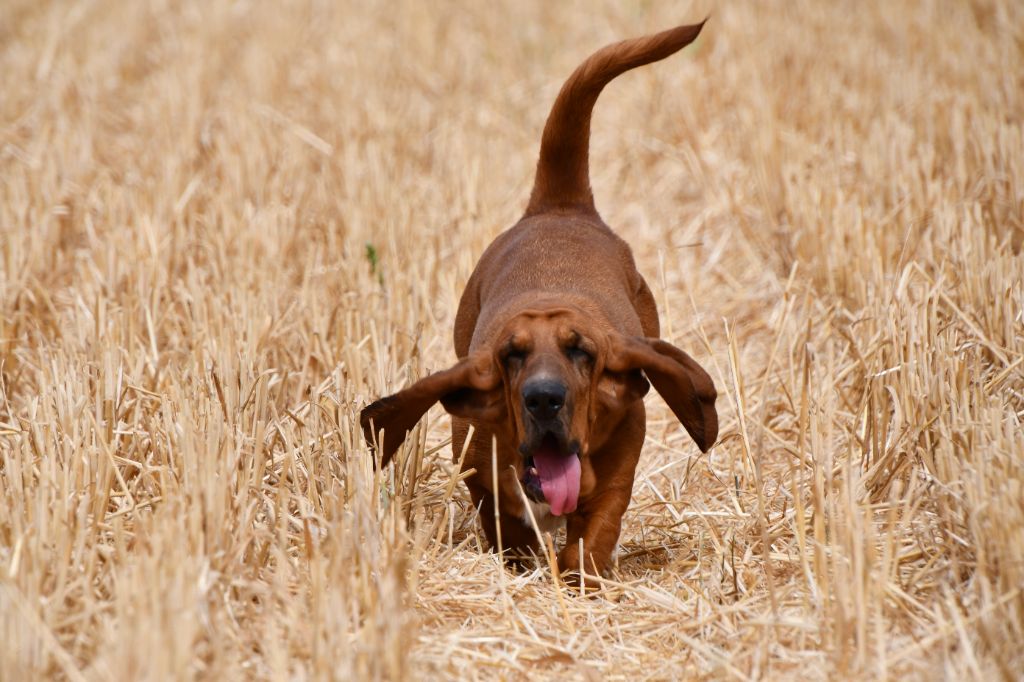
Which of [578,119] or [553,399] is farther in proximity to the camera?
[578,119]

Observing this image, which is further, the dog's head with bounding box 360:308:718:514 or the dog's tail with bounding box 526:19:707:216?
the dog's tail with bounding box 526:19:707:216

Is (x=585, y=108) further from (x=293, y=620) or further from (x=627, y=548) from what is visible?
(x=293, y=620)

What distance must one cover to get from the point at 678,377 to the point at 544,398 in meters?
0.49

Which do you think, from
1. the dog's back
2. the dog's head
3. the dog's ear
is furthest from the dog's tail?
the dog's ear

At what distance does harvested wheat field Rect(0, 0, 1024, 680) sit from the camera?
3219 millimetres

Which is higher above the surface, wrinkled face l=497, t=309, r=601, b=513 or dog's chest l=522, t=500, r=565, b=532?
wrinkled face l=497, t=309, r=601, b=513

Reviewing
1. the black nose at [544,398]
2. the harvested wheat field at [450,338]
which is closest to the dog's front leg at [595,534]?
the harvested wheat field at [450,338]

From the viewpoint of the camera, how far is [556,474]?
12.6ft

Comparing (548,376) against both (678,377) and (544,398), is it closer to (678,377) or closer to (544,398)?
(544,398)

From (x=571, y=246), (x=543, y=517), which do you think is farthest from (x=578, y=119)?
(x=543, y=517)

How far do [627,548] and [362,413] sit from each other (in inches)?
43.2

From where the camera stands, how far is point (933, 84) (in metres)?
8.56

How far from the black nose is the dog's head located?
0.02m

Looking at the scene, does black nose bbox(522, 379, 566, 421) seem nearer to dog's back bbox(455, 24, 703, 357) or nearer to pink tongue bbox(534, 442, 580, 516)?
pink tongue bbox(534, 442, 580, 516)
